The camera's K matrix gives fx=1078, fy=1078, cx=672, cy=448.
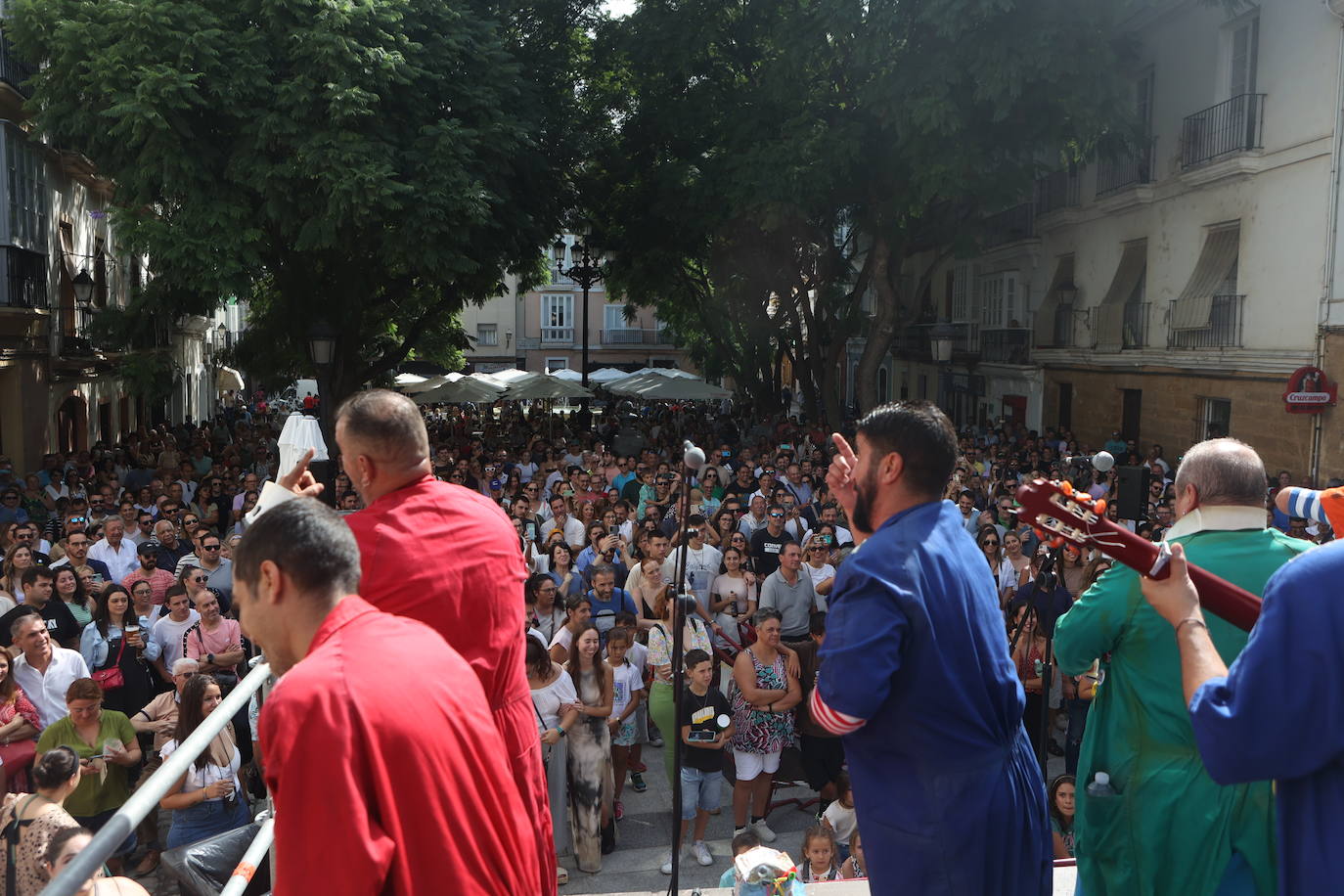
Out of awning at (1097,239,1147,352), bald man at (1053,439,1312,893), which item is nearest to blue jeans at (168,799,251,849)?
bald man at (1053,439,1312,893)

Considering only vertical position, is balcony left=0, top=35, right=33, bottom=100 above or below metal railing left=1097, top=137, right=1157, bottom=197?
above

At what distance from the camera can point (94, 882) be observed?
3.65 meters

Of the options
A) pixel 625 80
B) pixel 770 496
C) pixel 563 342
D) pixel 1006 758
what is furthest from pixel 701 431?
pixel 563 342

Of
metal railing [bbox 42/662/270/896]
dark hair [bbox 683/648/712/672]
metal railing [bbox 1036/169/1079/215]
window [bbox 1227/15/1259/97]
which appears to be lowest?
dark hair [bbox 683/648/712/672]

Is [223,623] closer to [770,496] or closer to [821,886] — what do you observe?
[821,886]

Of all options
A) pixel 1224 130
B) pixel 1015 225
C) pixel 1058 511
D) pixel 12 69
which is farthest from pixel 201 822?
pixel 1015 225

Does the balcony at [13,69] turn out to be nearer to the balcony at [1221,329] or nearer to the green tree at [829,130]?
the green tree at [829,130]

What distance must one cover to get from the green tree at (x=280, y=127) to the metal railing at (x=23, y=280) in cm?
144

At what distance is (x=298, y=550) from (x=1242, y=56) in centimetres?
2107

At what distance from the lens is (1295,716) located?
1938 mm

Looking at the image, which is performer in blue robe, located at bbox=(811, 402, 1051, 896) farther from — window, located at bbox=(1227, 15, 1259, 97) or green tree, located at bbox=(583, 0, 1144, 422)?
window, located at bbox=(1227, 15, 1259, 97)

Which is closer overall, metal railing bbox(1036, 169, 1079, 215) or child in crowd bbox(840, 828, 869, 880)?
child in crowd bbox(840, 828, 869, 880)

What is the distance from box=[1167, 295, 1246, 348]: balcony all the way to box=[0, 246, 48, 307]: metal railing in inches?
815

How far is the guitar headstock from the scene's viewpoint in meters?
2.61
